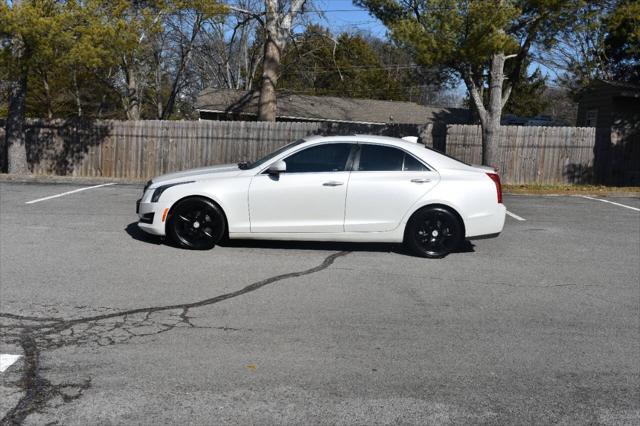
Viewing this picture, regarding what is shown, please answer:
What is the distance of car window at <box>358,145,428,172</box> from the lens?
29.0ft

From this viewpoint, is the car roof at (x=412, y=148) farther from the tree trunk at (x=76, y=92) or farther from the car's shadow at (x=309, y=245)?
the tree trunk at (x=76, y=92)

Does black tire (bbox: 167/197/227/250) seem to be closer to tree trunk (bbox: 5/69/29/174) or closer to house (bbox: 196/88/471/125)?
tree trunk (bbox: 5/69/29/174)

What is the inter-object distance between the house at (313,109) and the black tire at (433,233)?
2472 cm

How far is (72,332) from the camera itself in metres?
5.59

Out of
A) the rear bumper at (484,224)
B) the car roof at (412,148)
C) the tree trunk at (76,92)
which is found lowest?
the rear bumper at (484,224)

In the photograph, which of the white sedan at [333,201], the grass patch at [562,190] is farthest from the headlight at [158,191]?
the grass patch at [562,190]

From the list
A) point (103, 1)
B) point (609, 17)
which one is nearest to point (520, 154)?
point (609, 17)

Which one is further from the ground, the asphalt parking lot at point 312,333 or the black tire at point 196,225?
the black tire at point 196,225

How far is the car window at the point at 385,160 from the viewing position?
885 centimetres

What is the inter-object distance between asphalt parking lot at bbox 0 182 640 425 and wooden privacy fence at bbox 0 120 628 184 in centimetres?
1189

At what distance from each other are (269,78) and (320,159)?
52.1 feet

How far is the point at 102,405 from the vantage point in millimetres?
A: 4270

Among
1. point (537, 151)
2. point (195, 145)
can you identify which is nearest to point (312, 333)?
point (195, 145)

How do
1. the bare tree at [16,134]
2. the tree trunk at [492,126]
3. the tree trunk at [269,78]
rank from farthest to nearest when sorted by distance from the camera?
the tree trunk at [269,78]
the bare tree at [16,134]
the tree trunk at [492,126]
